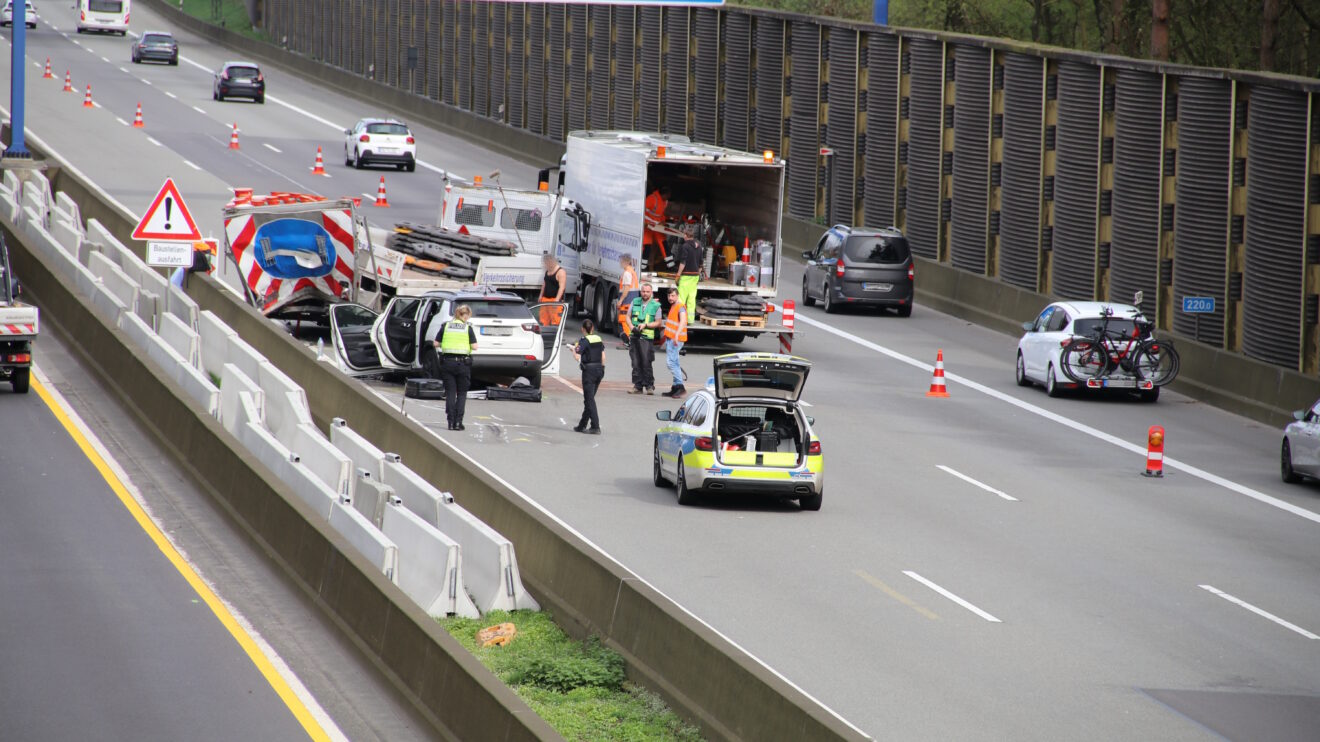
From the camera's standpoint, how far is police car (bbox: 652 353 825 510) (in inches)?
811

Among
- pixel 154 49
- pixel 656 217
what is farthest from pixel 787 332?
pixel 154 49

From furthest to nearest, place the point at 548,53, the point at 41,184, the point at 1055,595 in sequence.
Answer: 1. the point at 548,53
2. the point at 41,184
3. the point at 1055,595

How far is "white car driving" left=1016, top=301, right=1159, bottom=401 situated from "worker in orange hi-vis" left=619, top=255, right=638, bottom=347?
21.9 feet

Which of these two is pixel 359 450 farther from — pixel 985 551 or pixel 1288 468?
pixel 1288 468

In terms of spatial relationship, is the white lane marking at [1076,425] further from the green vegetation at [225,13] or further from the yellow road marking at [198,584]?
the green vegetation at [225,13]

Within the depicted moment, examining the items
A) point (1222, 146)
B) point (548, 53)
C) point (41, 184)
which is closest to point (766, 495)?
point (1222, 146)

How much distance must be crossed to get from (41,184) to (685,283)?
14992 mm

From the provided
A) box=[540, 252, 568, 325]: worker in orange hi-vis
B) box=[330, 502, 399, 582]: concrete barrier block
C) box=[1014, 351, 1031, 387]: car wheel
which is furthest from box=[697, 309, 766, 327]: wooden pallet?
box=[330, 502, 399, 582]: concrete barrier block

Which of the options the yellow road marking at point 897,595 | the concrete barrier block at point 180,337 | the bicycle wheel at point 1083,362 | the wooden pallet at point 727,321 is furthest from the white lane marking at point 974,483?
the concrete barrier block at point 180,337

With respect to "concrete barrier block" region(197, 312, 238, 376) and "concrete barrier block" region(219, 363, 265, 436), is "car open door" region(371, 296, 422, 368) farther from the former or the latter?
"concrete barrier block" region(219, 363, 265, 436)

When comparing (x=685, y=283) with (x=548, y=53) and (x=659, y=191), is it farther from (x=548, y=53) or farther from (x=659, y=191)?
(x=548, y=53)

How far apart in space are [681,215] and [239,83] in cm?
3960

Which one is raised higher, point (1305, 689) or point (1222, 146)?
point (1222, 146)

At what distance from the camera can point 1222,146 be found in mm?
33031
